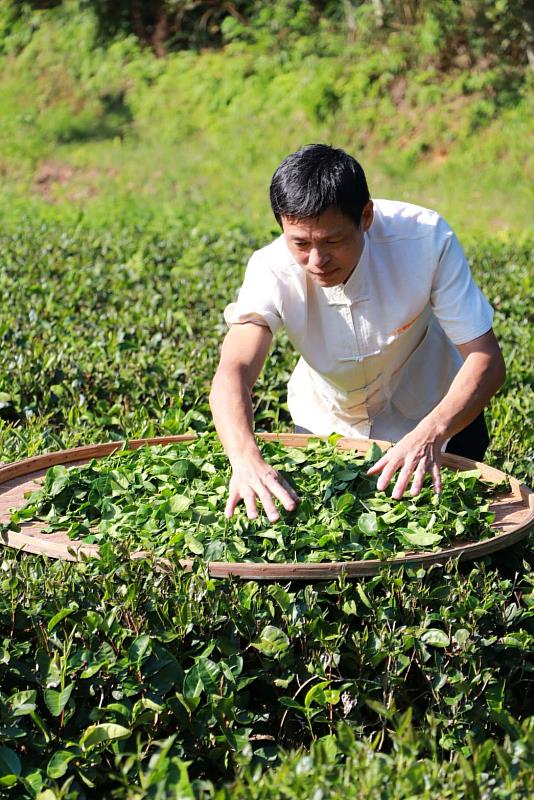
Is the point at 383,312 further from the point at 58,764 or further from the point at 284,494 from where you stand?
the point at 58,764

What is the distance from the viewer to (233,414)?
2.85 meters

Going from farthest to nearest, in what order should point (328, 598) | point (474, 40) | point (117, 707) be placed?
point (474, 40) < point (328, 598) < point (117, 707)

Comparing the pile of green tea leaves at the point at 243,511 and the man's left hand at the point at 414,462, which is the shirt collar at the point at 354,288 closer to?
the pile of green tea leaves at the point at 243,511

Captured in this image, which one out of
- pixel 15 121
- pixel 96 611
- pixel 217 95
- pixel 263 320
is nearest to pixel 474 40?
pixel 217 95

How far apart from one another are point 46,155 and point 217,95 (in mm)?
2954

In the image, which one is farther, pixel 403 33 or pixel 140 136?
pixel 140 136

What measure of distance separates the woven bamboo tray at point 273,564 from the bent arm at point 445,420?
21 cm

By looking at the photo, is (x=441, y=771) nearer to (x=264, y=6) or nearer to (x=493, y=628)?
(x=493, y=628)

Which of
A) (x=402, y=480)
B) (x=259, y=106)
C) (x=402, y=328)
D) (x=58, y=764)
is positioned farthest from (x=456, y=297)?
(x=259, y=106)

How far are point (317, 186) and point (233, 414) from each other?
0.66m

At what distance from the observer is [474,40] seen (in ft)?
45.6

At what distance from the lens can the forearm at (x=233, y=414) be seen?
2709 millimetres

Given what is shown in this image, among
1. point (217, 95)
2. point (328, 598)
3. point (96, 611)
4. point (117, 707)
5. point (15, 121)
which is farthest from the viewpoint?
point (15, 121)

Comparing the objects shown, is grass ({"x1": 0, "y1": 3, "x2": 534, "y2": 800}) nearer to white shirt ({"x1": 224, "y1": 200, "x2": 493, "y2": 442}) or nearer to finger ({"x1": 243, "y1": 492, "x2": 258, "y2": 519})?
finger ({"x1": 243, "y1": 492, "x2": 258, "y2": 519})
